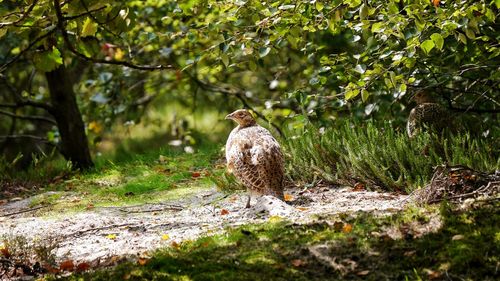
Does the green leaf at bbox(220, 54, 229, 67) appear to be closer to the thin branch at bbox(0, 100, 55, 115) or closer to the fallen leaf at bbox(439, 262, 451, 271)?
the fallen leaf at bbox(439, 262, 451, 271)

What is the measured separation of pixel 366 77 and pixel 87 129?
7228 mm

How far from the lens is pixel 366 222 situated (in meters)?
5.83

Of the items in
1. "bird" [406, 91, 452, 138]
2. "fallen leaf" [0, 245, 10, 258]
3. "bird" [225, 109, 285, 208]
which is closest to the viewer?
"fallen leaf" [0, 245, 10, 258]

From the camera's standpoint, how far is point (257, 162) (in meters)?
7.07

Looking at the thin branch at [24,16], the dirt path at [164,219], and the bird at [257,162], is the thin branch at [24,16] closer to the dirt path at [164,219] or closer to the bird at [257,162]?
the dirt path at [164,219]

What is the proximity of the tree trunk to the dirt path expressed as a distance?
9.77 ft

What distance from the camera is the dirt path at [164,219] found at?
6.26 m

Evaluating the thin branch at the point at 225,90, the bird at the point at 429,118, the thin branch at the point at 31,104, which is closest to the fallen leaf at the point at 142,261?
the bird at the point at 429,118

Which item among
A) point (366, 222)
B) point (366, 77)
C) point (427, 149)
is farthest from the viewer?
point (427, 149)

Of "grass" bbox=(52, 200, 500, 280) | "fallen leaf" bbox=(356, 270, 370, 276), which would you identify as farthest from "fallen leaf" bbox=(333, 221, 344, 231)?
"fallen leaf" bbox=(356, 270, 370, 276)

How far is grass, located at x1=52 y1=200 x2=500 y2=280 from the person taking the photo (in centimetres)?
501

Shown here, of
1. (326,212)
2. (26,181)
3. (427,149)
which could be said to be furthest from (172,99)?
(326,212)

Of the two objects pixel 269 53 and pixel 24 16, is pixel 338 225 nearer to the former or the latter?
pixel 24 16

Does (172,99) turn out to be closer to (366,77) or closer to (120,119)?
(120,119)
